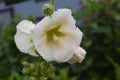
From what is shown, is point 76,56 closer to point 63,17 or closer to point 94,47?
point 63,17

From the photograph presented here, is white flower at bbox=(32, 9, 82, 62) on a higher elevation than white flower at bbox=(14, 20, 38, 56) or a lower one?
higher

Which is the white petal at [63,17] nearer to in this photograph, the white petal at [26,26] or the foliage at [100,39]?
the white petal at [26,26]

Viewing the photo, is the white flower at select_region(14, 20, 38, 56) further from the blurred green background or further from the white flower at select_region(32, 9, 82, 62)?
the blurred green background

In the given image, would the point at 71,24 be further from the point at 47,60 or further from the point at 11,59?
the point at 11,59

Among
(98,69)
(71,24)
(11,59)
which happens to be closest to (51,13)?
(71,24)

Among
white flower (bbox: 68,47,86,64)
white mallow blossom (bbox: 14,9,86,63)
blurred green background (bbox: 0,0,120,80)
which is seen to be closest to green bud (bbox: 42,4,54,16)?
white mallow blossom (bbox: 14,9,86,63)

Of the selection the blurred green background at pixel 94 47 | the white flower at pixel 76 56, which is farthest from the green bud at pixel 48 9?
the blurred green background at pixel 94 47
